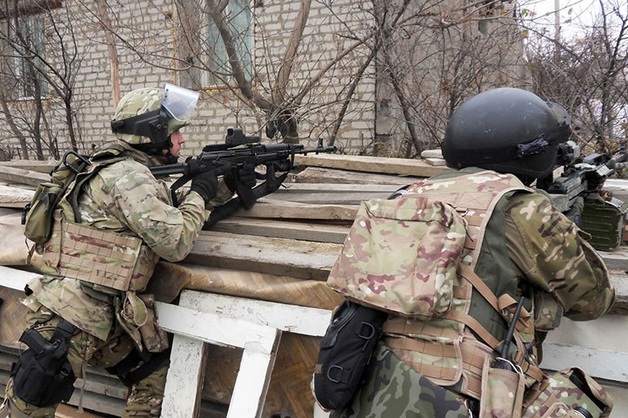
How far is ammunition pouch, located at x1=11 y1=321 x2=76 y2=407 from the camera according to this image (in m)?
2.46

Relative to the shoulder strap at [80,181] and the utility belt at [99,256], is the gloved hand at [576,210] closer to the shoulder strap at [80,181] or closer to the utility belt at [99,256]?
the utility belt at [99,256]

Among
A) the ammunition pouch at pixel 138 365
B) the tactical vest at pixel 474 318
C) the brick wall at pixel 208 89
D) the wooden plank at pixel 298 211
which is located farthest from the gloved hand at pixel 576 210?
the brick wall at pixel 208 89

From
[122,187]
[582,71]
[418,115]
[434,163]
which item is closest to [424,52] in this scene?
[418,115]

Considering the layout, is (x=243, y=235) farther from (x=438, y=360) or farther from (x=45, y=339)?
(x=438, y=360)

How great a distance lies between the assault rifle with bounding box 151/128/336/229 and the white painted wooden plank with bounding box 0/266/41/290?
1.06 meters

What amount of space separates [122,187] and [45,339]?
784 millimetres

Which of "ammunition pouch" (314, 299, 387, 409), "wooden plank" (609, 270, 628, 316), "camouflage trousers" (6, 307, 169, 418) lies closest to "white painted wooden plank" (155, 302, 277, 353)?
"camouflage trousers" (6, 307, 169, 418)

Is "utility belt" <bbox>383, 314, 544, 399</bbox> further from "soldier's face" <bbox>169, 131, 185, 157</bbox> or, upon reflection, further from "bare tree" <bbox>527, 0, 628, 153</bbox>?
"bare tree" <bbox>527, 0, 628, 153</bbox>

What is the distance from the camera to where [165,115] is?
9.24 feet

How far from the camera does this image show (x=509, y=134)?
5.93 feet

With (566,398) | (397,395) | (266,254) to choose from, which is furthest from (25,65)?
(566,398)

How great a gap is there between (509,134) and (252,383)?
1.51 m

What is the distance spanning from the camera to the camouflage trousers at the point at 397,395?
1.52m

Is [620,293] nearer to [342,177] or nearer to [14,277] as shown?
[342,177]
